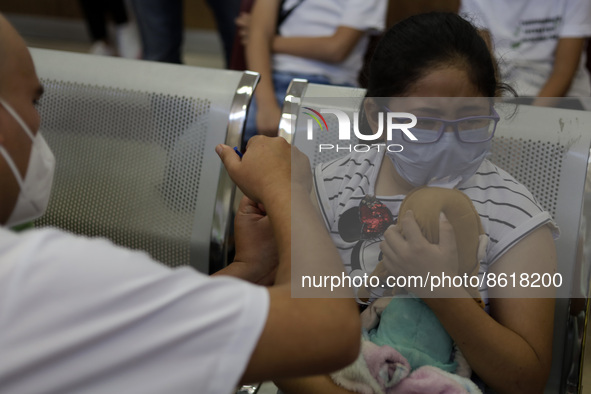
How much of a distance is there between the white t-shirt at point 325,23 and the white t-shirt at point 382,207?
3.55ft

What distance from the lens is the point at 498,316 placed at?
1.00 m

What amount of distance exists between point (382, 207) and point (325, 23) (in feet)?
4.14

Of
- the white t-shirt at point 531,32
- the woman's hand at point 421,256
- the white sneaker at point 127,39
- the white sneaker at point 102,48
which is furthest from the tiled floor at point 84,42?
the woman's hand at point 421,256

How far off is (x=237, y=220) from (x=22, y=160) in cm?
41

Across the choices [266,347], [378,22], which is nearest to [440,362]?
[266,347]

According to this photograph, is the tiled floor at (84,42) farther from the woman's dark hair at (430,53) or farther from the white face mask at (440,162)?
the white face mask at (440,162)

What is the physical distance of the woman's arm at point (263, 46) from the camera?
205 cm

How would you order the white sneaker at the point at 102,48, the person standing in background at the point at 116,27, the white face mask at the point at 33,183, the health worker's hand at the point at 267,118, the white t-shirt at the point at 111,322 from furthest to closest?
the white sneaker at the point at 102,48 < the person standing in background at the point at 116,27 < the health worker's hand at the point at 267,118 < the white face mask at the point at 33,183 < the white t-shirt at the point at 111,322

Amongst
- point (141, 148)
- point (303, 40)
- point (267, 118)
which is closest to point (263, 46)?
point (303, 40)

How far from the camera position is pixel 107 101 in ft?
4.72

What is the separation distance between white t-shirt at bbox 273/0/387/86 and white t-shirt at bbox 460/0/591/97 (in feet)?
1.20

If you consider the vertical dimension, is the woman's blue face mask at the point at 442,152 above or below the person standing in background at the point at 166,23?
above

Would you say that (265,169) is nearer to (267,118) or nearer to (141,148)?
(141,148)

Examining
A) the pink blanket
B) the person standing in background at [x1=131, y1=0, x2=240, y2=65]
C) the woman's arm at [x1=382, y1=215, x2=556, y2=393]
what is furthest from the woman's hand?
the person standing in background at [x1=131, y1=0, x2=240, y2=65]
